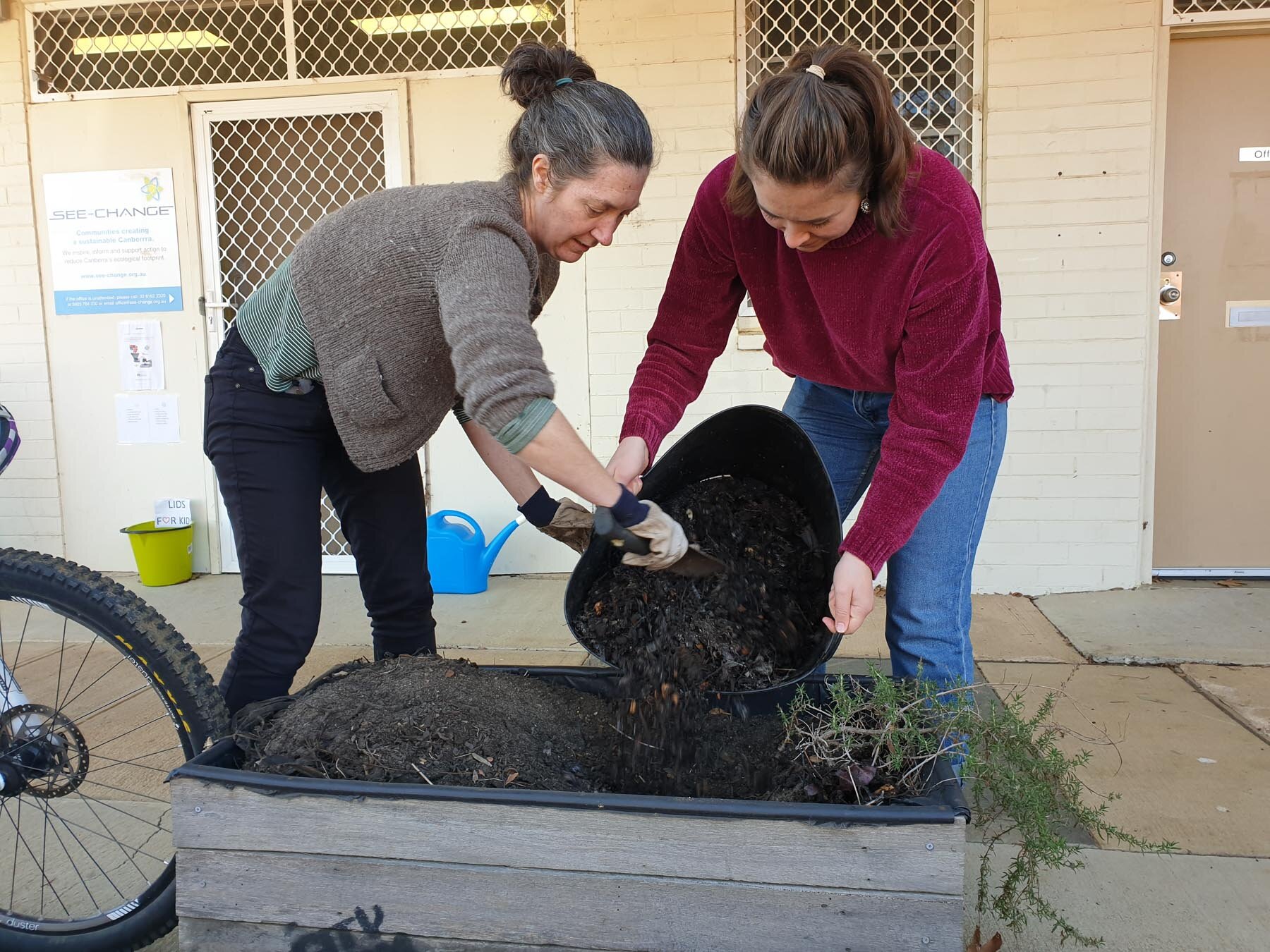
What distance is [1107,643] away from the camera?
11.1 ft

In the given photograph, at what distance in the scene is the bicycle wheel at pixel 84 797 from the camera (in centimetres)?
165

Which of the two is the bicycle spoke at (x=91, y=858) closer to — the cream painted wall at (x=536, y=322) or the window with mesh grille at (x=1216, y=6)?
the cream painted wall at (x=536, y=322)

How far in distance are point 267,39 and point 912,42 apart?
114 inches

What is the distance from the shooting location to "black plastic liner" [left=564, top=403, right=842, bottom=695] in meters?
1.78

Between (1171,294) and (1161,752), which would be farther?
(1171,294)

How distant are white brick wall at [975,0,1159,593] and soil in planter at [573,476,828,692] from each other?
2.39 m

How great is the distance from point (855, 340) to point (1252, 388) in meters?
3.11

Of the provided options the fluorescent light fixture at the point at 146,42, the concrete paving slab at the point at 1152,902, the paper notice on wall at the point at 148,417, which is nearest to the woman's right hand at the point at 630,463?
the concrete paving slab at the point at 1152,902

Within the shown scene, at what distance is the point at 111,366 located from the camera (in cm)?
446

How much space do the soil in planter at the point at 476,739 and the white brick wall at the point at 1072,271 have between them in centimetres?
264

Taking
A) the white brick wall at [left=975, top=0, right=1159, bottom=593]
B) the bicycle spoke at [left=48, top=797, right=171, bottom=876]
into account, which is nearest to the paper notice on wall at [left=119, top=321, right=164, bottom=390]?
the bicycle spoke at [left=48, top=797, right=171, bottom=876]

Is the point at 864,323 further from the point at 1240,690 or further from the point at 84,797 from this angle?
the point at 1240,690

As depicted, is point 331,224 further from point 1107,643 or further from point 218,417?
point 1107,643

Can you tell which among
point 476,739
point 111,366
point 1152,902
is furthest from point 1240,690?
point 111,366
